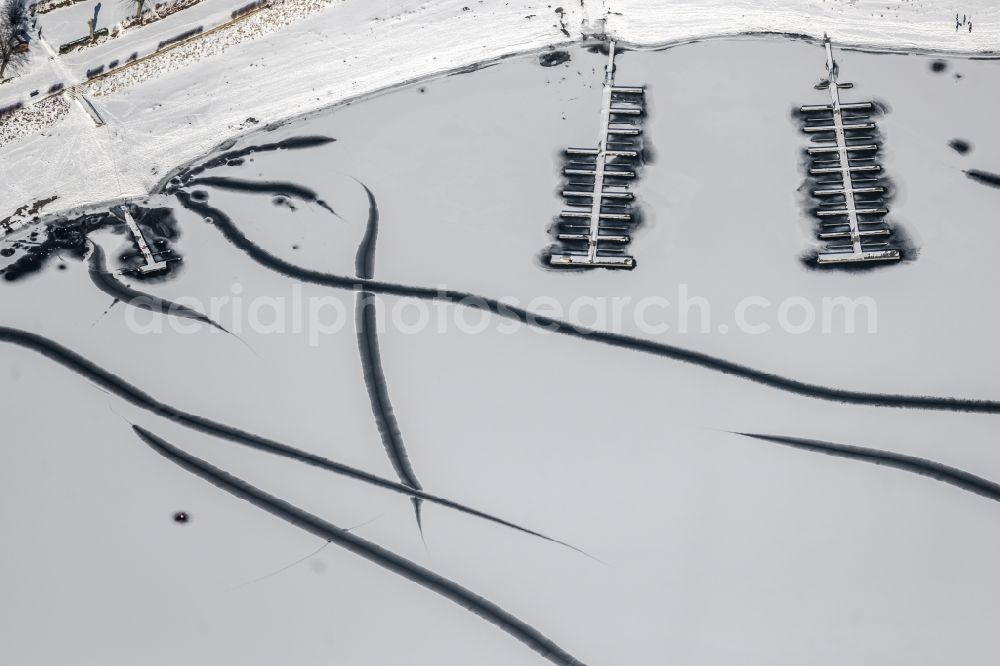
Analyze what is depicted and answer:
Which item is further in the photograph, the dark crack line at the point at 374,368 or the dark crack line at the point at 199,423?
the dark crack line at the point at 374,368

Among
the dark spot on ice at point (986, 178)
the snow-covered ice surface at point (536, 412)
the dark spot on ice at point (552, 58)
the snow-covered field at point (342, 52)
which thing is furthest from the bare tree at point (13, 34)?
the dark spot on ice at point (986, 178)

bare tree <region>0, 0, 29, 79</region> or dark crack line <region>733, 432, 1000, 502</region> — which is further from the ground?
bare tree <region>0, 0, 29, 79</region>

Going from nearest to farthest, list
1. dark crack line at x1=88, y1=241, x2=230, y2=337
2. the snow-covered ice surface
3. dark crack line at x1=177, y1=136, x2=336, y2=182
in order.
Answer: the snow-covered ice surface
dark crack line at x1=88, y1=241, x2=230, y2=337
dark crack line at x1=177, y1=136, x2=336, y2=182

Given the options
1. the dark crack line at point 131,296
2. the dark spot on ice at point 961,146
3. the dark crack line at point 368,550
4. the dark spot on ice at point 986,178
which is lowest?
the dark crack line at point 368,550

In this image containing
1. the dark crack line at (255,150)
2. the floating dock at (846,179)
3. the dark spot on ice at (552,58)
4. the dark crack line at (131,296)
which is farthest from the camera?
the dark spot on ice at (552,58)

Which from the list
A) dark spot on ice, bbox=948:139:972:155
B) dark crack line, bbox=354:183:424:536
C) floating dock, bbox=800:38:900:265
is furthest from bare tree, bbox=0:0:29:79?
dark spot on ice, bbox=948:139:972:155

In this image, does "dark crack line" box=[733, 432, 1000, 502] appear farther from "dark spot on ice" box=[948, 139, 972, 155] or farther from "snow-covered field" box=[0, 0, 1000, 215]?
"snow-covered field" box=[0, 0, 1000, 215]

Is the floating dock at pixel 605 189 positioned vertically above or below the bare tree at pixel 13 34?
below

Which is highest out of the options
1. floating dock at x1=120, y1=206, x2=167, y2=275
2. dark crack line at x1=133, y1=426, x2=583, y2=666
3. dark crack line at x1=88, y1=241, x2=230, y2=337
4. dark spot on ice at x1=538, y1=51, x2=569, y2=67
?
dark spot on ice at x1=538, y1=51, x2=569, y2=67

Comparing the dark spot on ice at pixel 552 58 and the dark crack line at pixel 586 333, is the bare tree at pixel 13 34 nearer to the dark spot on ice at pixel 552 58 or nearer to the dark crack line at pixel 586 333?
the dark crack line at pixel 586 333
